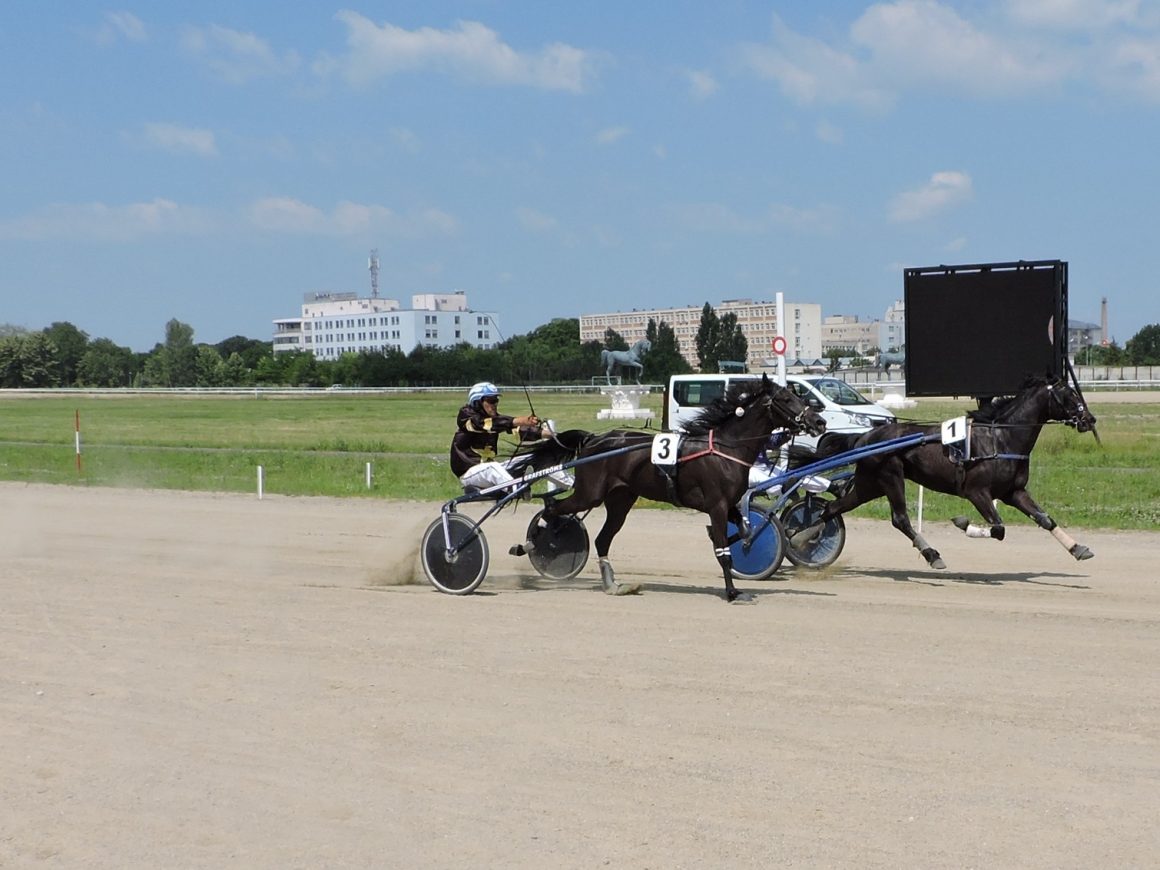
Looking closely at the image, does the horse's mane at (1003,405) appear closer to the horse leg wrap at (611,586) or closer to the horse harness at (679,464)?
the horse harness at (679,464)

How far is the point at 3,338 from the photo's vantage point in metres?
104

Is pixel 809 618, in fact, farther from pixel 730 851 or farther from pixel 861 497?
pixel 730 851

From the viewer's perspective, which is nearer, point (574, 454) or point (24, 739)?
point (24, 739)

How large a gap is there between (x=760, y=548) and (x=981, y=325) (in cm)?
964

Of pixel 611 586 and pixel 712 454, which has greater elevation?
pixel 712 454

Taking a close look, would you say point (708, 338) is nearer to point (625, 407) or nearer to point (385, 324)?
point (625, 407)

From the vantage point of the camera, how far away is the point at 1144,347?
357 feet

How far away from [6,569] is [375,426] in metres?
29.3

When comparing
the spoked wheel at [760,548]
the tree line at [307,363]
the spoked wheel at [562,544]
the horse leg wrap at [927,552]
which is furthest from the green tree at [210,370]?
the horse leg wrap at [927,552]

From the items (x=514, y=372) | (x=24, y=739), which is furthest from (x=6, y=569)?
(x=514, y=372)

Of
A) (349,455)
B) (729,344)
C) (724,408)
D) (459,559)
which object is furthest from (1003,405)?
(729,344)

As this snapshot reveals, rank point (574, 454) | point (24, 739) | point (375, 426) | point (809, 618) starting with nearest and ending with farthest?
point (24, 739), point (809, 618), point (574, 454), point (375, 426)

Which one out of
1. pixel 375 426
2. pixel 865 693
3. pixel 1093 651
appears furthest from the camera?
pixel 375 426

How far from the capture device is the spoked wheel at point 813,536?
11656 millimetres
